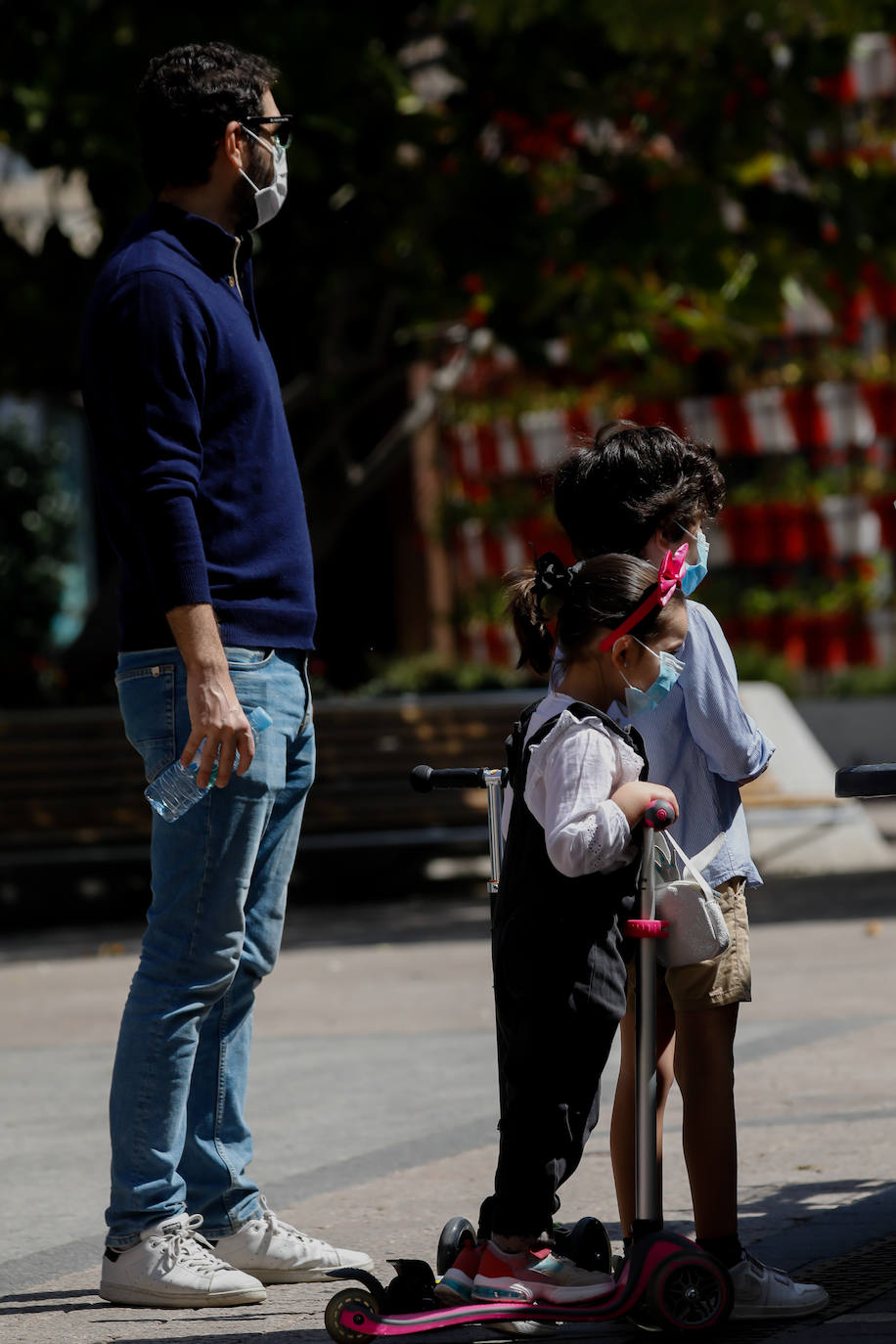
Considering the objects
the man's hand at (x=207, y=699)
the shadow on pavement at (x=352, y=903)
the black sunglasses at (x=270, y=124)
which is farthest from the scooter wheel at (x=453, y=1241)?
the shadow on pavement at (x=352, y=903)

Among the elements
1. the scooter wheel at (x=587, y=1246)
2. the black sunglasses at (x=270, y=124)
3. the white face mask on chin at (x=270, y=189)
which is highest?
the black sunglasses at (x=270, y=124)

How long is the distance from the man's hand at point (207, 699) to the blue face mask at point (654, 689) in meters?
0.69

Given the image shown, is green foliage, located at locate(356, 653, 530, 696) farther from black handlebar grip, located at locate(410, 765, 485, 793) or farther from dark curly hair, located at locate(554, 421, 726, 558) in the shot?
black handlebar grip, located at locate(410, 765, 485, 793)

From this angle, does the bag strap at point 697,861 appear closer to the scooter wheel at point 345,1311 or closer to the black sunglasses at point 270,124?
the scooter wheel at point 345,1311

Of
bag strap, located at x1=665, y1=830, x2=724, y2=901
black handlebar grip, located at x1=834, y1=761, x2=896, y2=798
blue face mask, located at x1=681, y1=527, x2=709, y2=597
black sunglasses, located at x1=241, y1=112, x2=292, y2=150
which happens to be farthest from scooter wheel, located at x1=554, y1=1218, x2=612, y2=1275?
black sunglasses, located at x1=241, y1=112, x2=292, y2=150

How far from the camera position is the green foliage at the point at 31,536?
14969mm

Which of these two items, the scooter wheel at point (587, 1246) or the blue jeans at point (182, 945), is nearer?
the scooter wheel at point (587, 1246)

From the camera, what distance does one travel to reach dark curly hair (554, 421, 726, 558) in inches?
148

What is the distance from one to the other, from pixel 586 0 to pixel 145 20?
2.05m

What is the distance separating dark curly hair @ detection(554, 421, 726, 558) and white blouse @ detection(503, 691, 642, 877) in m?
0.49

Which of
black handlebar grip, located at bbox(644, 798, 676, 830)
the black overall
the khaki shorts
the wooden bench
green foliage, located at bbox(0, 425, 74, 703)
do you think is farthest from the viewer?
green foliage, located at bbox(0, 425, 74, 703)

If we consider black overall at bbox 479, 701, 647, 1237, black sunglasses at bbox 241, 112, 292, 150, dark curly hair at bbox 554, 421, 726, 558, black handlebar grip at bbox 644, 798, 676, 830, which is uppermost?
black sunglasses at bbox 241, 112, 292, 150

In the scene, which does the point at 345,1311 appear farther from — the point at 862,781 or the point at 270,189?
the point at 270,189

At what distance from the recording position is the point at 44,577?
50.1 feet
